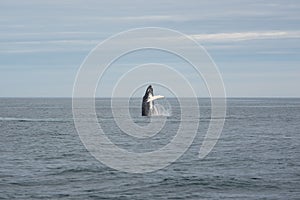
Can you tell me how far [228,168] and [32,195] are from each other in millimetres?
15543

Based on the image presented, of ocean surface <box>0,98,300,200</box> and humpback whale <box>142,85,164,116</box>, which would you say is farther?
humpback whale <box>142,85,164,116</box>

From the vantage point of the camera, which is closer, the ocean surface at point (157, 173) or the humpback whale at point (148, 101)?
the ocean surface at point (157, 173)

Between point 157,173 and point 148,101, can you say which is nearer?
point 157,173

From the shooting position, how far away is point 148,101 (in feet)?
397

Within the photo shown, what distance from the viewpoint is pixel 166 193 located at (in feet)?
128

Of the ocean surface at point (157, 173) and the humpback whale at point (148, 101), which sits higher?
the humpback whale at point (148, 101)

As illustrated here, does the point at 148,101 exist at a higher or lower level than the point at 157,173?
higher

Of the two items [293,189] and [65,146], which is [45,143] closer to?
[65,146]

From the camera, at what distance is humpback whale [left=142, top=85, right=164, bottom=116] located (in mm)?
115938

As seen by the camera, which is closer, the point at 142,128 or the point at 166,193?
the point at 166,193

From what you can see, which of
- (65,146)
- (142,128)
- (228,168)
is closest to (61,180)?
(228,168)

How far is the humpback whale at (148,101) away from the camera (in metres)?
116

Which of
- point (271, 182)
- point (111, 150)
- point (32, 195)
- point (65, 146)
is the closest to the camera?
point (32, 195)

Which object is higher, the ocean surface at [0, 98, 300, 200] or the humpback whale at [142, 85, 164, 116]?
the humpback whale at [142, 85, 164, 116]
